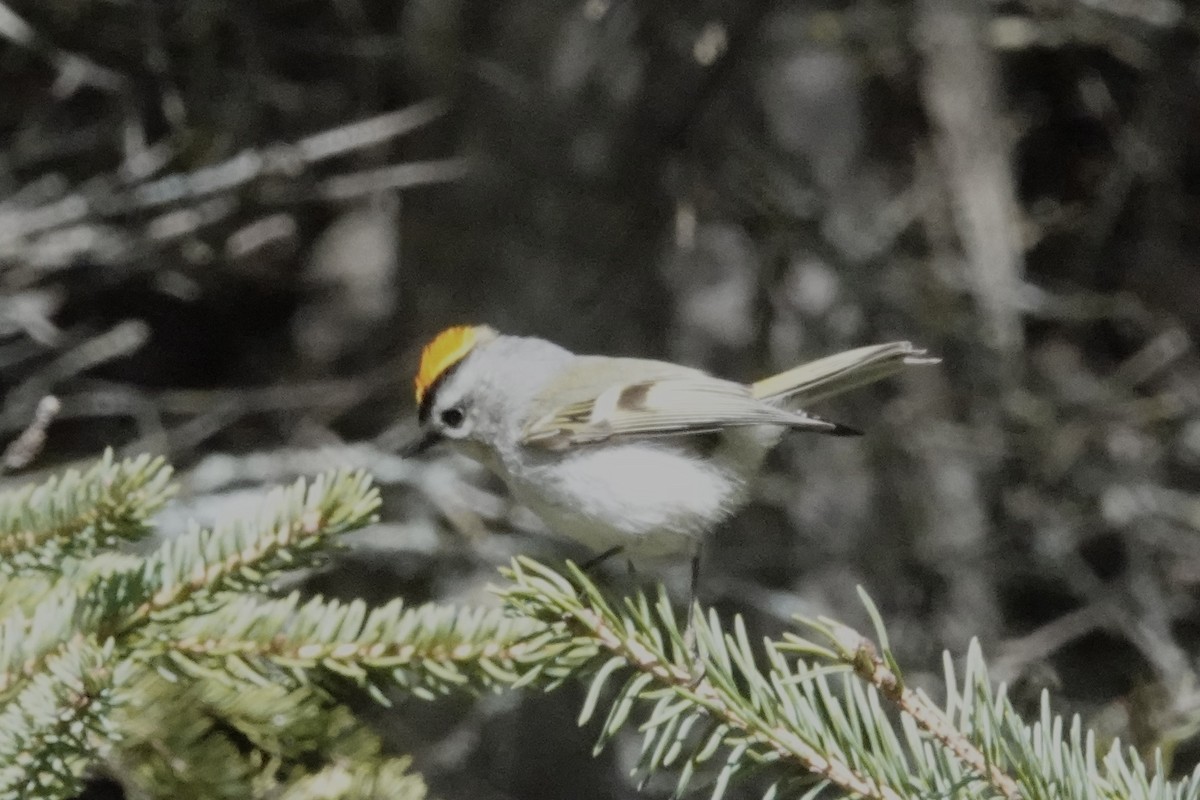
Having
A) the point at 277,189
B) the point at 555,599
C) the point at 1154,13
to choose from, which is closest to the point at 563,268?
the point at 277,189

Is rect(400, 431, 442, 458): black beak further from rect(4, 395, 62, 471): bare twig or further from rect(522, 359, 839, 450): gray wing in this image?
rect(4, 395, 62, 471): bare twig

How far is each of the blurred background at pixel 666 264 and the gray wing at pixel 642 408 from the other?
0.55 m

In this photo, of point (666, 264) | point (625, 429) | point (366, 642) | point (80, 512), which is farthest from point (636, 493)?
point (666, 264)

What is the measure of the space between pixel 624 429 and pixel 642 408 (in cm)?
4

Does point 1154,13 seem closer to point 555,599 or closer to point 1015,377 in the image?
point 1015,377

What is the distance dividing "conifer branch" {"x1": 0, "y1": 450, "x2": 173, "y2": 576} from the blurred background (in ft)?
2.71

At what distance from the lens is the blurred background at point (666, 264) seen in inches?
84.7

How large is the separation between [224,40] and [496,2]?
21.9 inches

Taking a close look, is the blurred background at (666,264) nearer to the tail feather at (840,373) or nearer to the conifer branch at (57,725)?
the tail feather at (840,373)

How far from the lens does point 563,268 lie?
7.57 ft

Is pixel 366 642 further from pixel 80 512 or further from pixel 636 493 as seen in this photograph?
pixel 636 493

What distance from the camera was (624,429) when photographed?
1497 millimetres

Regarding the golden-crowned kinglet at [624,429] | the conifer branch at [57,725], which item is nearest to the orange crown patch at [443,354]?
the golden-crowned kinglet at [624,429]

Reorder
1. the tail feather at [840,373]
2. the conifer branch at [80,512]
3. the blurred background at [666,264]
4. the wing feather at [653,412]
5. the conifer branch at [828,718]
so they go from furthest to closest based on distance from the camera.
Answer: the blurred background at [666,264]
the wing feather at [653,412]
the tail feather at [840,373]
the conifer branch at [80,512]
the conifer branch at [828,718]
